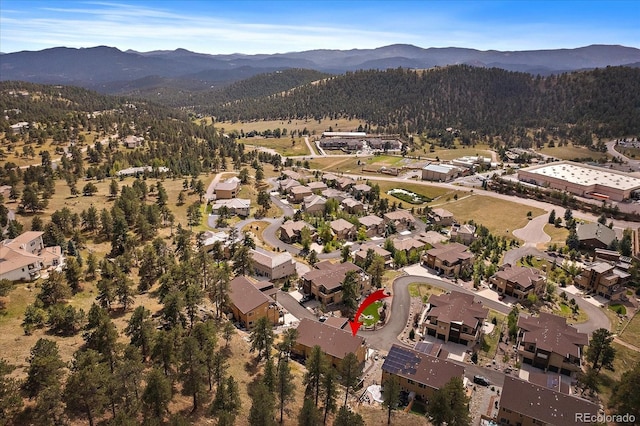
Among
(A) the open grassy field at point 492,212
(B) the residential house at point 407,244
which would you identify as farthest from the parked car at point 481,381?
(A) the open grassy field at point 492,212

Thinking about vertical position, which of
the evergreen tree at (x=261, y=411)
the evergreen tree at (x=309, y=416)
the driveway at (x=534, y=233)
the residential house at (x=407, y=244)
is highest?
the evergreen tree at (x=261, y=411)

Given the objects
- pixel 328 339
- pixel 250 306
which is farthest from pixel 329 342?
pixel 250 306

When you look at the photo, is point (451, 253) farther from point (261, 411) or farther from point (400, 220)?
point (261, 411)

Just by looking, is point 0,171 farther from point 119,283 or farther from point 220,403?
point 220,403

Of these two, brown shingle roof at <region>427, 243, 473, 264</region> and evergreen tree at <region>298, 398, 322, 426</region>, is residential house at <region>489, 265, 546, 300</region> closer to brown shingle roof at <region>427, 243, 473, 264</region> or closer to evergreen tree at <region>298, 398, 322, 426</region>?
brown shingle roof at <region>427, 243, 473, 264</region>

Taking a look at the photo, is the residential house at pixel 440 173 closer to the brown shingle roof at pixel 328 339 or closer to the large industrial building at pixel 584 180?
the large industrial building at pixel 584 180

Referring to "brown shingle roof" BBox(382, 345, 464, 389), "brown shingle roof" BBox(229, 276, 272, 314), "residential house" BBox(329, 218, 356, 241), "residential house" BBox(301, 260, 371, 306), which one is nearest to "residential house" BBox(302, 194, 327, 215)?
"residential house" BBox(329, 218, 356, 241)
